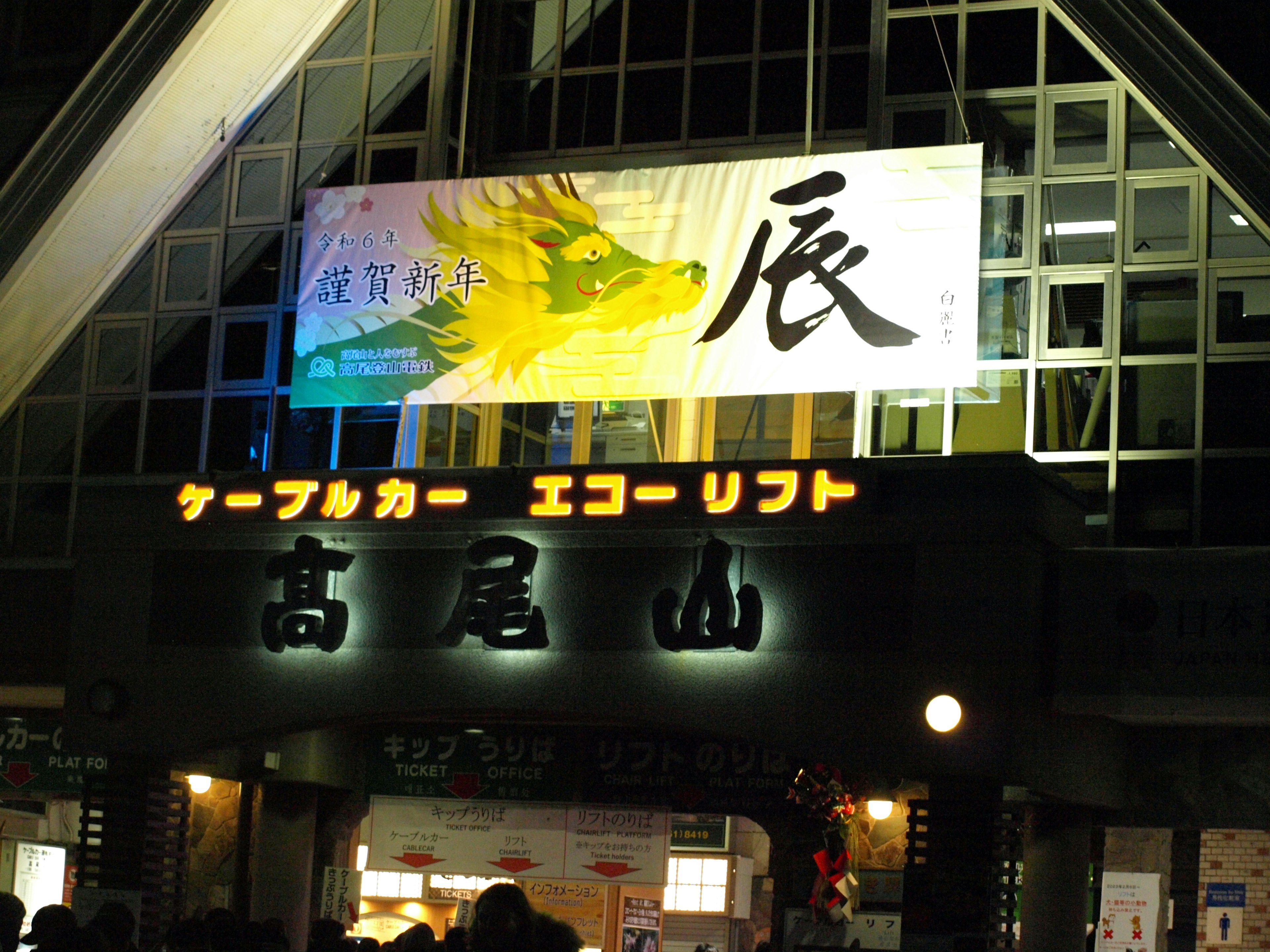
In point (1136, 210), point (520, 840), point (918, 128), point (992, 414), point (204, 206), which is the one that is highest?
point (918, 128)

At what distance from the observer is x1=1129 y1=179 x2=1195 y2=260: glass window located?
1296 cm

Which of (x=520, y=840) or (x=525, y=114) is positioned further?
(x=525, y=114)

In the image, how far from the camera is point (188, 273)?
52.0 feet

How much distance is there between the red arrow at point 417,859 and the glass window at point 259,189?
580cm

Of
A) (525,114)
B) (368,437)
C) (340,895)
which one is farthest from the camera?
(525,114)

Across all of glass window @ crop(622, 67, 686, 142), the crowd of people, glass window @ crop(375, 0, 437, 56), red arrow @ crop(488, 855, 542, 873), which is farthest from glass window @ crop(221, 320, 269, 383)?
the crowd of people

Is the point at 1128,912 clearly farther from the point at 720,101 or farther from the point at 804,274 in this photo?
the point at 720,101

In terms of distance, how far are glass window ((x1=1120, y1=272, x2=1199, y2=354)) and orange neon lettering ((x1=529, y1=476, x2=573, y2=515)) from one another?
4.27m

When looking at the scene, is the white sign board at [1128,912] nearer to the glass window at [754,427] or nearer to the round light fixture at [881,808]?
the round light fixture at [881,808]

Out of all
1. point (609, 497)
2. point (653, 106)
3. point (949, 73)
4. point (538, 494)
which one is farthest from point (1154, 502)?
point (653, 106)

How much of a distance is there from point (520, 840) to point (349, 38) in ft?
24.4

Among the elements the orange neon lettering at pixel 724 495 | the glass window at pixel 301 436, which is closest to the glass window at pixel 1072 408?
the orange neon lettering at pixel 724 495

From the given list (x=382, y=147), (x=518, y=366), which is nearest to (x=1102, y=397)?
(x=518, y=366)

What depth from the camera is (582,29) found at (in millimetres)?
15648
